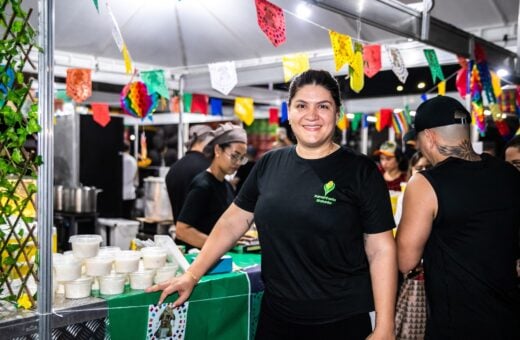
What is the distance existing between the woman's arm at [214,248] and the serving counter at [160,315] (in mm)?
64

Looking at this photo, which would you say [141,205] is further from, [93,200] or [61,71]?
[61,71]

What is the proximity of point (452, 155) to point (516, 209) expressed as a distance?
306mm

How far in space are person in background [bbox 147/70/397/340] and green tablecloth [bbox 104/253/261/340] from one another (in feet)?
1.47

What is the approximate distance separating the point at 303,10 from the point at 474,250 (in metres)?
1.82

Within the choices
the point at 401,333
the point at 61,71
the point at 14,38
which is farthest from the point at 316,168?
the point at 61,71

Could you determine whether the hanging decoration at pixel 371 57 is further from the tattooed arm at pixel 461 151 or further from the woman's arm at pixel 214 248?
the woman's arm at pixel 214 248

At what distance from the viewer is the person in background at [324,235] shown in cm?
186

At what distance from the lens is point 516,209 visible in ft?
6.68

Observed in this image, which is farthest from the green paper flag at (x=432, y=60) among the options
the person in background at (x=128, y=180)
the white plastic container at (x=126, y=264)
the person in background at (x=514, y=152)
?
the person in background at (x=128, y=180)

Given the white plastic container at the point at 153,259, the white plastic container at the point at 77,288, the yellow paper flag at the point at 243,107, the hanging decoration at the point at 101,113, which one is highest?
the yellow paper flag at the point at 243,107

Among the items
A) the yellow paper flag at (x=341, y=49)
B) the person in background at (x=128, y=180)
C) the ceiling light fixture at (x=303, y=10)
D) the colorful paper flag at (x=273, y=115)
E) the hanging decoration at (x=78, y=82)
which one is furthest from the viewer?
the colorful paper flag at (x=273, y=115)

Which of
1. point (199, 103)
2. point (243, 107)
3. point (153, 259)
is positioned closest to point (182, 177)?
point (153, 259)

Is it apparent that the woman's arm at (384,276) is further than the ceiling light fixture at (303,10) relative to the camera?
No

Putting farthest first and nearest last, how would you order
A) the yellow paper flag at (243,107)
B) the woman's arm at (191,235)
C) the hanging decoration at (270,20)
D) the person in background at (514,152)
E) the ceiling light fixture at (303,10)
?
the yellow paper flag at (243,107) < the hanging decoration at (270,20) < the woman's arm at (191,235) < the ceiling light fixture at (303,10) < the person in background at (514,152)
